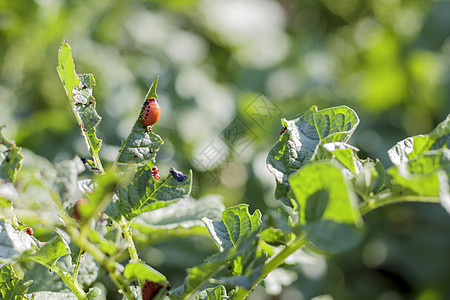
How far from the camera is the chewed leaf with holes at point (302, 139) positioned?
74 centimetres

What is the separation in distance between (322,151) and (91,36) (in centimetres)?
197

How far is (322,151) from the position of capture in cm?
68

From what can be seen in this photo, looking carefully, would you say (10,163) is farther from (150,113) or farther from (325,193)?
(325,193)

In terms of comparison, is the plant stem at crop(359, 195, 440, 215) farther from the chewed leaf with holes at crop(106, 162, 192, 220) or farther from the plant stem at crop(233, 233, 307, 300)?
the chewed leaf with holes at crop(106, 162, 192, 220)

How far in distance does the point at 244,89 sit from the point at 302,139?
1647 mm

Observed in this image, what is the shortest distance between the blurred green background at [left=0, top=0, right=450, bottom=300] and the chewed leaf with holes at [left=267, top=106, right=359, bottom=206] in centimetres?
78

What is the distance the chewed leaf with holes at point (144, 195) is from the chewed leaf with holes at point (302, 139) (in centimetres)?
13

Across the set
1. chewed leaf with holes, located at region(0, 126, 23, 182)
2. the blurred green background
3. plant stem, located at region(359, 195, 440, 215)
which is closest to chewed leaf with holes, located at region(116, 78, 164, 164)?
chewed leaf with holes, located at region(0, 126, 23, 182)

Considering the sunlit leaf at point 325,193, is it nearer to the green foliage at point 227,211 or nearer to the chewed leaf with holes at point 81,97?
the green foliage at point 227,211

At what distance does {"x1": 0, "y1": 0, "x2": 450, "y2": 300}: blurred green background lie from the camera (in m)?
1.93

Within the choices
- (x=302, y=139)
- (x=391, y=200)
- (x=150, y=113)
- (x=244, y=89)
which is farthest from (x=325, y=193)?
(x=244, y=89)

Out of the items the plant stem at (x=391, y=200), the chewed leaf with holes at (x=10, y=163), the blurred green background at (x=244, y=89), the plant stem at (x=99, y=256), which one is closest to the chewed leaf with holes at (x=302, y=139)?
the plant stem at (x=391, y=200)

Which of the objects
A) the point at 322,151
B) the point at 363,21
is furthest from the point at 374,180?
the point at 363,21

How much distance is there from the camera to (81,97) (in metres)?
0.76
